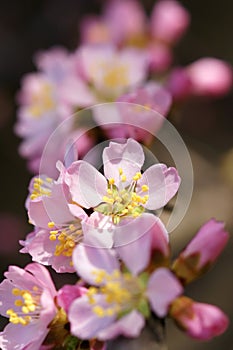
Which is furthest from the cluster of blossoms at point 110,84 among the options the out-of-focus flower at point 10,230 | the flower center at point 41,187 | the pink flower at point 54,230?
the out-of-focus flower at point 10,230

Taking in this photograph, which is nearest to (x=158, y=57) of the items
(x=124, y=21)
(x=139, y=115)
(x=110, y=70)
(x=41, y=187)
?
(x=124, y=21)

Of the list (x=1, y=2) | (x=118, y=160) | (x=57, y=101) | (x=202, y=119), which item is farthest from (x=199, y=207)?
(x=1, y=2)

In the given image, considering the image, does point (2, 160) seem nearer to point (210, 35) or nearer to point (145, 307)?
point (210, 35)

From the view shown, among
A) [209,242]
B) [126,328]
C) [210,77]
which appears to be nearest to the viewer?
[126,328]

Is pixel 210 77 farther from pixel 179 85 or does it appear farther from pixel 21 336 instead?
pixel 21 336

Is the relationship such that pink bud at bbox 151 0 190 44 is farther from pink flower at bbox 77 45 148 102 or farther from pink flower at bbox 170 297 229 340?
pink flower at bbox 170 297 229 340

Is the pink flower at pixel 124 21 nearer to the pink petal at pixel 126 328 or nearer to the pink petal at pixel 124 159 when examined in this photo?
the pink petal at pixel 124 159

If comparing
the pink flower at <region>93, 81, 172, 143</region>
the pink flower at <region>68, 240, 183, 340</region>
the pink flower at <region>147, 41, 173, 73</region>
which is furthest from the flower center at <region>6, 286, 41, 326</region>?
the pink flower at <region>147, 41, 173, 73</region>
